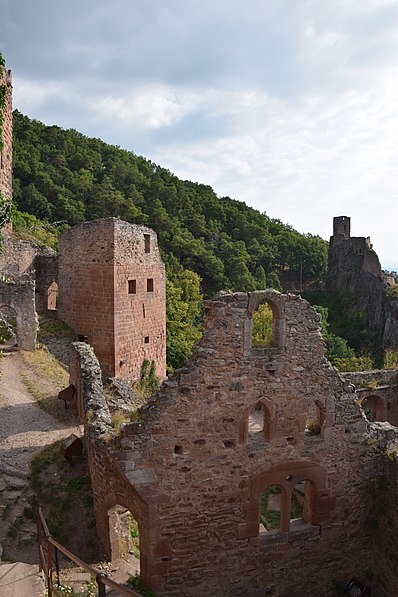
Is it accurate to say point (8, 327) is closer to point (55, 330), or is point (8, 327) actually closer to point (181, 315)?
point (55, 330)

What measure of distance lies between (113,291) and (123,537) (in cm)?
825

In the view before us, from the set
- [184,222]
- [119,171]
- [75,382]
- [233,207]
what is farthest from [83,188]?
[75,382]

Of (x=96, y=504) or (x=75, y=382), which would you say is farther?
(x=75, y=382)

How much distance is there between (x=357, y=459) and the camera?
8.16 meters

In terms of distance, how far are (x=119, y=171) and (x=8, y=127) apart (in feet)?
135

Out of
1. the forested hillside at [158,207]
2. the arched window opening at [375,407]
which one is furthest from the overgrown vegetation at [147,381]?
the forested hillside at [158,207]

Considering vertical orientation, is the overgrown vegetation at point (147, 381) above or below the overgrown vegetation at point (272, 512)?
above

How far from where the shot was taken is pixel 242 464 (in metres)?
7.45

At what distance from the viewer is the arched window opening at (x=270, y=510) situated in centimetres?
1141

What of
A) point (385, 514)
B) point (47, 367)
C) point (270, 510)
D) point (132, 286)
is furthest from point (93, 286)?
point (385, 514)

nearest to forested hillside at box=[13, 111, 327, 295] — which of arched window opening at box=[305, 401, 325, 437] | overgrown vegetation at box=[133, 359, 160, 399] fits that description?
overgrown vegetation at box=[133, 359, 160, 399]

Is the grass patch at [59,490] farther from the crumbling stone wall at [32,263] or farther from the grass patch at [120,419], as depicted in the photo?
the crumbling stone wall at [32,263]

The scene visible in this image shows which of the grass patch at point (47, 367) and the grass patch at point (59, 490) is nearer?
the grass patch at point (59, 490)

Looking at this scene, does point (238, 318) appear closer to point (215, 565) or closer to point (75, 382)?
point (215, 565)
